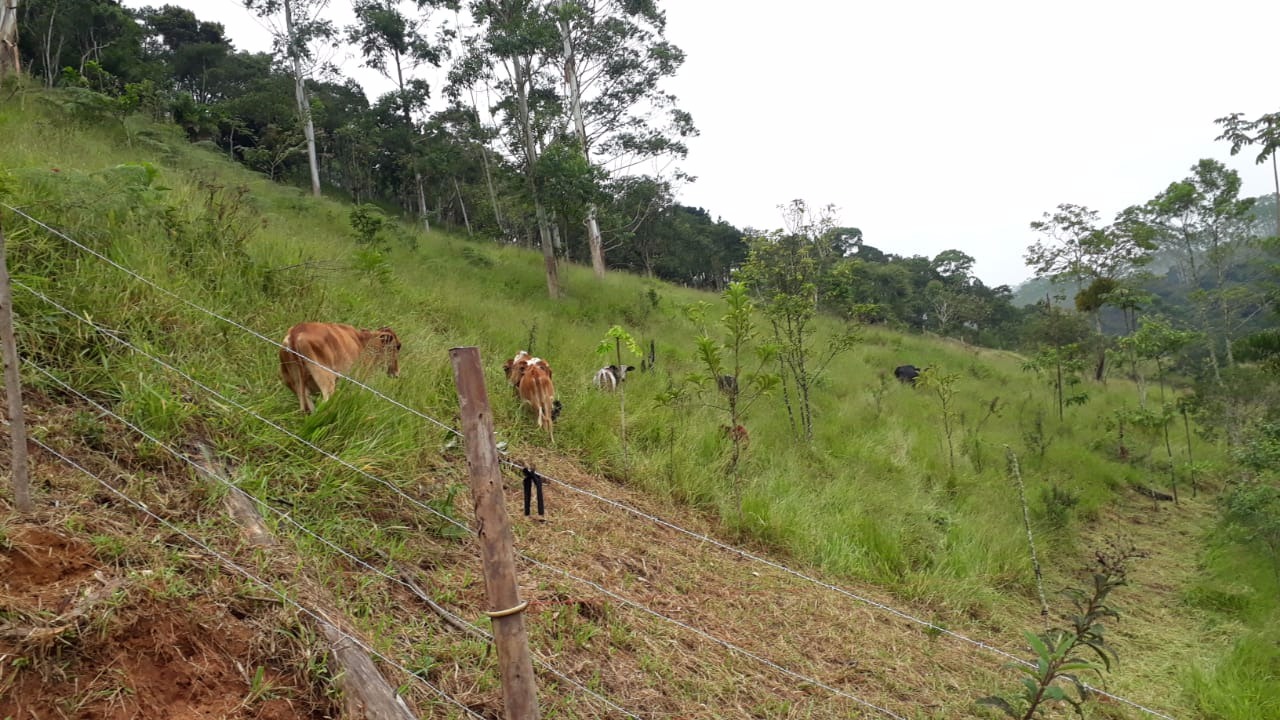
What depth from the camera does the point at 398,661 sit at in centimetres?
233

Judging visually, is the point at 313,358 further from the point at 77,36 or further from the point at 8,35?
the point at 77,36

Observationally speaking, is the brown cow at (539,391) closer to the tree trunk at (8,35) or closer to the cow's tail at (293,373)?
the cow's tail at (293,373)

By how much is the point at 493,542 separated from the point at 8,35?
1238cm

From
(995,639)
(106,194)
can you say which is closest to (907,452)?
(995,639)

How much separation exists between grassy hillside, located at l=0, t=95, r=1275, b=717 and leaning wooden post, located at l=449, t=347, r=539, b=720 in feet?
2.10

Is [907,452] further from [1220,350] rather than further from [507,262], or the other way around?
[1220,350]

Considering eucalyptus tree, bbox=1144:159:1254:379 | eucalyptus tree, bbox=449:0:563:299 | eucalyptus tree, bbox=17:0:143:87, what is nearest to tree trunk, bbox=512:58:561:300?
eucalyptus tree, bbox=449:0:563:299

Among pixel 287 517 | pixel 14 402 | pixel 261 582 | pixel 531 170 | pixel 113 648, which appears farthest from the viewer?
pixel 531 170

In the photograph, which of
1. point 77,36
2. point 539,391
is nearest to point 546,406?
point 539,391

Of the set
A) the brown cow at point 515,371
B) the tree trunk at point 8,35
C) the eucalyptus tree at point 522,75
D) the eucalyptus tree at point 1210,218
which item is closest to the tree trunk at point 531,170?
the eucalyptus tree at point 522,75

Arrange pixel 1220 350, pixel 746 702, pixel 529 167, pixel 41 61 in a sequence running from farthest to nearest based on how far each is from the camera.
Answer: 1. pixel 41 61
2. pixel 1220 350
3. pixel 529 167
4. pixel 746 702

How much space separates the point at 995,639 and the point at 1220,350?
63.3 feet

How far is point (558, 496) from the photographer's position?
462cm

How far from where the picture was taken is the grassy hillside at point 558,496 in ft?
9.09
